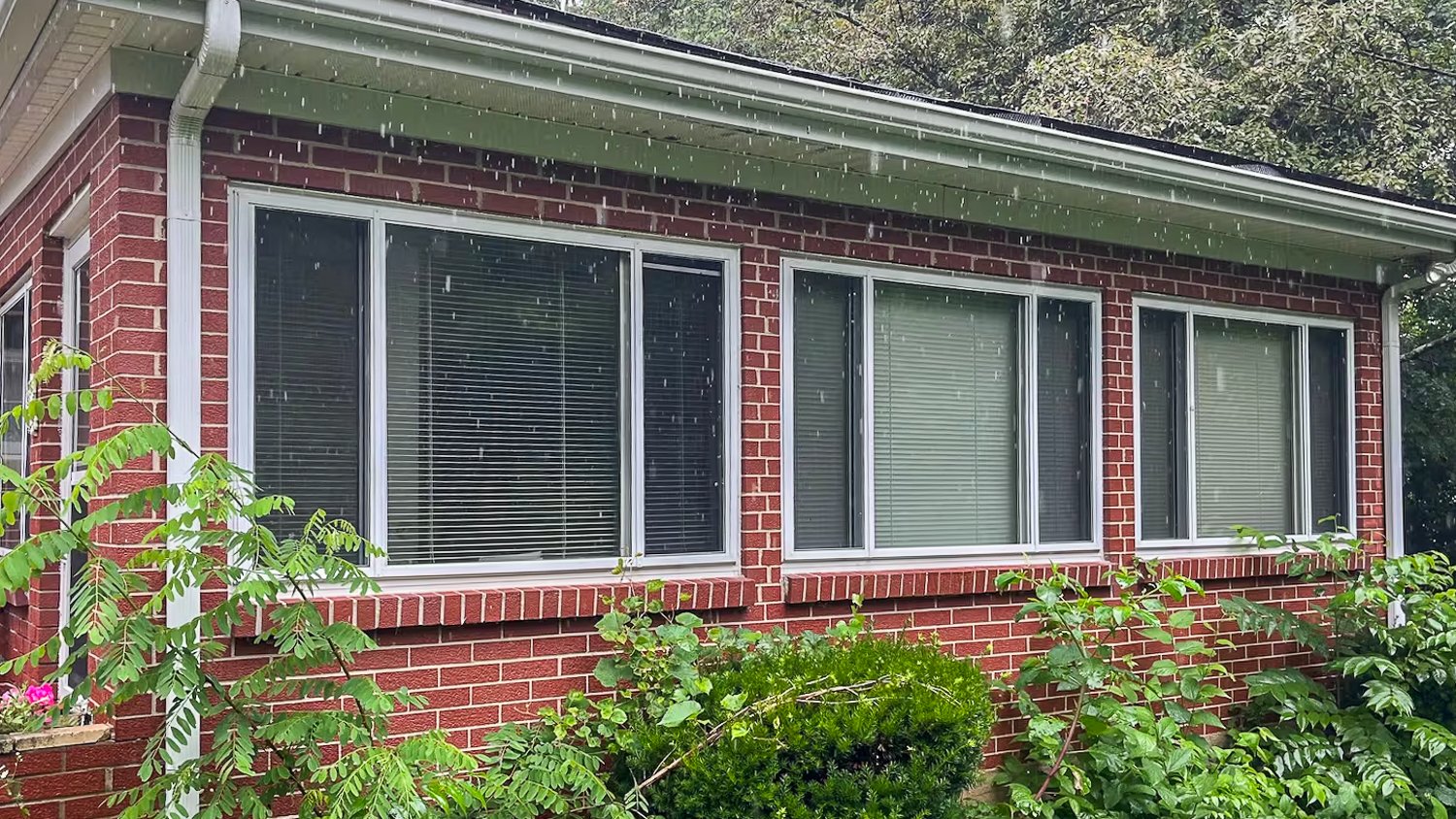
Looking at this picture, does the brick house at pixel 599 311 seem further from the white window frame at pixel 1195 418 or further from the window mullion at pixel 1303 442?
the window mullion at pixel 1303 442

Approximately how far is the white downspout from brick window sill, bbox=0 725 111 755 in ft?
0.81

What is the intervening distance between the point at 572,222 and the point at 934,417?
2.12 meters

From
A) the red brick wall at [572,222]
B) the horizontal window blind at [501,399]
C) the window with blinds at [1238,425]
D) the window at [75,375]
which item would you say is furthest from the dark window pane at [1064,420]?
the window at [75,375]

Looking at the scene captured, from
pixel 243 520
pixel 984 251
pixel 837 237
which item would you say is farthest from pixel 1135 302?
pixel 243 520

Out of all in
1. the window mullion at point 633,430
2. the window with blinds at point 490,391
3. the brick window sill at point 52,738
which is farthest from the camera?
the window mullion at point 633,430

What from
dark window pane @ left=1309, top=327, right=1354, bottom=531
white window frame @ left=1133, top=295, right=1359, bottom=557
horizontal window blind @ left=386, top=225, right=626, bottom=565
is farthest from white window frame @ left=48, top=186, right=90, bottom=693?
dark window pane @ left=1309, top=327, right=1354, bottom=531

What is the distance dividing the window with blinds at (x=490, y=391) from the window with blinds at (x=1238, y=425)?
2861mm

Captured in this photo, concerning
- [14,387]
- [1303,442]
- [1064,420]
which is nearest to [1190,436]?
[1064,420]

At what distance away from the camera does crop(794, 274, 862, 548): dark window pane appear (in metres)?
5.68

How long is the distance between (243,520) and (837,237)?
9.24ft

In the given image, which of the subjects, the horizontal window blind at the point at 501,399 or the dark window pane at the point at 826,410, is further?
the dark window pane at the point at 826,410

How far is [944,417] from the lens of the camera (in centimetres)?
620

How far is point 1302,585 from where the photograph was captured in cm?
746

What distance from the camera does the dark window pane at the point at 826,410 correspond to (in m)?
5.68
